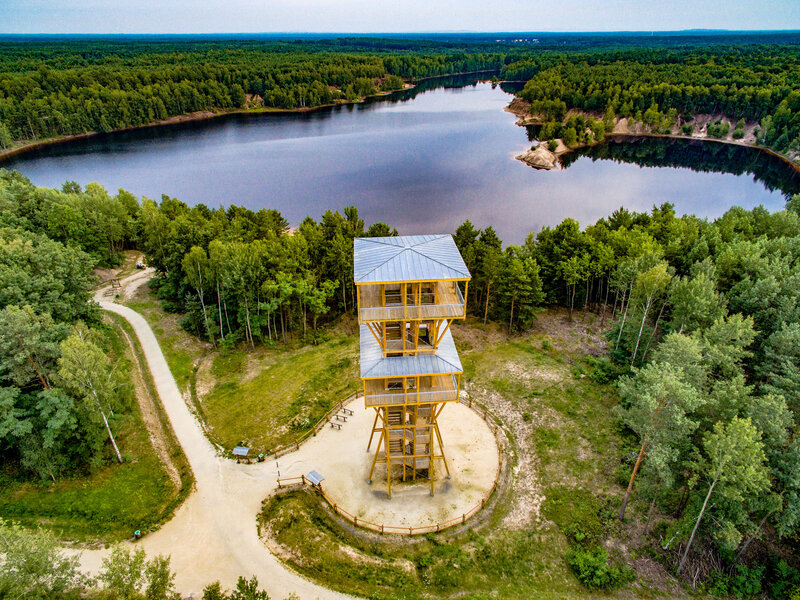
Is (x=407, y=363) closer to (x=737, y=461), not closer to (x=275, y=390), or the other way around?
(x=275, y=390)

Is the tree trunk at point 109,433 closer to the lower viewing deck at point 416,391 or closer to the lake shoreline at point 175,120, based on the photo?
the lower viewing deck at point 416,391

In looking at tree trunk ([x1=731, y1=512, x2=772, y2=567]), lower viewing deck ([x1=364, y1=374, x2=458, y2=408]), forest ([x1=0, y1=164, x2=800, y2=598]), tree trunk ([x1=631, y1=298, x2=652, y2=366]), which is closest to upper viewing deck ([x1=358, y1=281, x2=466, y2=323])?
lower viewing deck ([x1=364, y1=374, x2=458, y2=408])

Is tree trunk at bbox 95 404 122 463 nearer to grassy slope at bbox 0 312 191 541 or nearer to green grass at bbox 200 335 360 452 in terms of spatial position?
grassy slope at bbox 0 312 191 541

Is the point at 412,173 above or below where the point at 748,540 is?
above

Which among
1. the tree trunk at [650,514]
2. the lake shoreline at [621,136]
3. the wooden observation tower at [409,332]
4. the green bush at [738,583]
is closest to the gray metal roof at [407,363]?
the wooden observation tower at [409,332]

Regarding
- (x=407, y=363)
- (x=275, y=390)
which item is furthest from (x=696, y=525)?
(x=275, y=390)

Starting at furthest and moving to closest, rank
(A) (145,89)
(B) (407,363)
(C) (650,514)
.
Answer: (A) (145,89)
(B) (407,363)
(C) (650,514)
